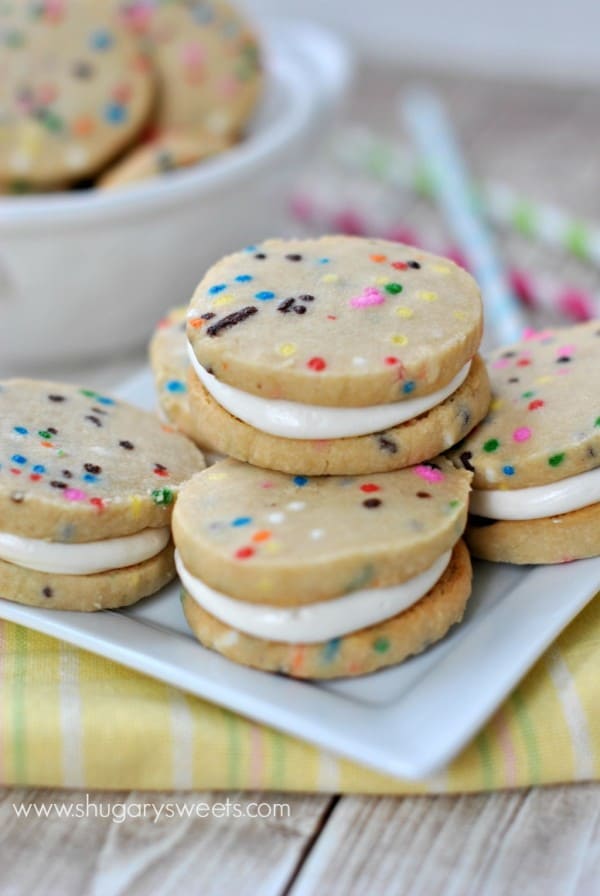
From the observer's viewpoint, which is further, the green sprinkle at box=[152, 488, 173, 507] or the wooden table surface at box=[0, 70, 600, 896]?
the green sprinkle at box=[152, 488, 173, 507]

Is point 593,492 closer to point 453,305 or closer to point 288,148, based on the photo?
point 453,305

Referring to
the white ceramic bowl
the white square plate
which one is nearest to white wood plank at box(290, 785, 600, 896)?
the white square plate

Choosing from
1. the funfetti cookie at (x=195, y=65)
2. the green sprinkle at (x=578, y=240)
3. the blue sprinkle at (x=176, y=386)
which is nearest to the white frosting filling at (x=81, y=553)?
the blue sprinkle at (x=176, y=386)

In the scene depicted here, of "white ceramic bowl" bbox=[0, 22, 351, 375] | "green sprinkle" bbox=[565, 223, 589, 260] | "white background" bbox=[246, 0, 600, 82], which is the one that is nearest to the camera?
"white ceramic bowl" bbox=[0, 22, 351, 375]

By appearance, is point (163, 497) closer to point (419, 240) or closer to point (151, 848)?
point (151, 848)

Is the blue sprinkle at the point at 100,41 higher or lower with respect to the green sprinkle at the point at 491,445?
higher

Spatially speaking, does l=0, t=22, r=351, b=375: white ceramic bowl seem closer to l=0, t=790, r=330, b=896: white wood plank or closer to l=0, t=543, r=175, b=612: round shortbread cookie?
l=0, t=543, r=175, b=612: round shortbread cookie

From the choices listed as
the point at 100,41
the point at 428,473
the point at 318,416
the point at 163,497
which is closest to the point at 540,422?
the point at 428,473

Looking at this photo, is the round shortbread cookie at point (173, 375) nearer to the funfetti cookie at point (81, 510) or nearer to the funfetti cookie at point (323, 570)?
the funfetti cookie at point (81, 510)
